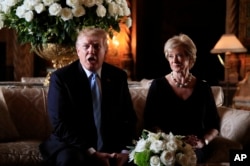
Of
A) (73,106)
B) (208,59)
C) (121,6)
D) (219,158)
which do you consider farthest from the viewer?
(208,59)

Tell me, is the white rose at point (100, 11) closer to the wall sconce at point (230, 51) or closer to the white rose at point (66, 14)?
the white rose at point (66, 14)

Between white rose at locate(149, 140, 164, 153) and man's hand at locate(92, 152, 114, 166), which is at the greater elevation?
white rose at locate(149, 140, 164, 153)

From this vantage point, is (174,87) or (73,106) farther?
(174,87)

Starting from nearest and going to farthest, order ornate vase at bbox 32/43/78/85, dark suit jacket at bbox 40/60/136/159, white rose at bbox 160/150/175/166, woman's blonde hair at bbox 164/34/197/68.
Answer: white rose at bbox 160/150/175/166, dark suit jacket at bbox 40/60/136/159, woman's blonde hair at bbox 164/34/197/68, ornate vase at bbox 32/43/78/85

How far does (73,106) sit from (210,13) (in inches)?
300

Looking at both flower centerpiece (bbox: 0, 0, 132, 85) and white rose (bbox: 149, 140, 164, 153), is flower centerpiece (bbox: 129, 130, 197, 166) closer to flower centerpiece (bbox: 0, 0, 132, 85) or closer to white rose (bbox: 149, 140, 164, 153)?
white rose (bbox: 149, 140, 164, 153)

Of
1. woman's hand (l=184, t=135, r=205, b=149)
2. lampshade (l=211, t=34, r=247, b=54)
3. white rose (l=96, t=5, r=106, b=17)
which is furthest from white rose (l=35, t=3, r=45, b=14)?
lampshade (l=211, t=34, r=247, b=54)

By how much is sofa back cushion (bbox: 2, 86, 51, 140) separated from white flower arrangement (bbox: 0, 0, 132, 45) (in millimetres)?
411

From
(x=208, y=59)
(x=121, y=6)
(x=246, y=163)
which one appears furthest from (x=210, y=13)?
(x=246, y=163)

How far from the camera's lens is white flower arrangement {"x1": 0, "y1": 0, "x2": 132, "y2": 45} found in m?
3.37

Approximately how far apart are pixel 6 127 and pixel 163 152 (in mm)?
1470

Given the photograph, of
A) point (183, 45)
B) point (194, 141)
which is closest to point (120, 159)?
point (194, 141)

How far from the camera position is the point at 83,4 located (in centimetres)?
341

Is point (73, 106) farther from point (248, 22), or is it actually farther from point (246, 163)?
point (248, 22)
